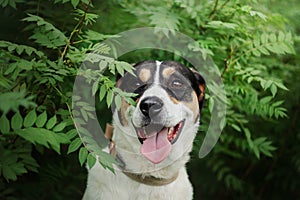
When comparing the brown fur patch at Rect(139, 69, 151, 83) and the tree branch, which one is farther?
the tree branch

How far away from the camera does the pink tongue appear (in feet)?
9.39

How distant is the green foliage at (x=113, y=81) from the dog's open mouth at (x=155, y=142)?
280 mm

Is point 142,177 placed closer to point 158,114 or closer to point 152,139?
Answer: point 152,139

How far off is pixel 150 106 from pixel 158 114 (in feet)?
0.26

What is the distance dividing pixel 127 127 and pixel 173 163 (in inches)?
15.7

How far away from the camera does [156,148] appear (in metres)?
2.86

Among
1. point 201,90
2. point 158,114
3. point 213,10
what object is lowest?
point 158,114

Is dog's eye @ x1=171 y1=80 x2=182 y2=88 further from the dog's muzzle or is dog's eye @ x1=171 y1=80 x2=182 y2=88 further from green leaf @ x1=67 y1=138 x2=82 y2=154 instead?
green leaf @ x1=67 y1=138 x2=82 y2=154

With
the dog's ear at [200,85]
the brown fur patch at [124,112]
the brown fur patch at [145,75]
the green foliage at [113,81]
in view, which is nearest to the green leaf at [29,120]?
the green foliage at [113,81]

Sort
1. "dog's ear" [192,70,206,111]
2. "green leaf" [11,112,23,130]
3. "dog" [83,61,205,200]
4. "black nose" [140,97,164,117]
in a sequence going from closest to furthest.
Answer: "green leaf" [11,112,23,130] → "black nose" [140,97,164,117] → "dog" [83,61,205,200] → "dog's ear" [192,70,206,111]

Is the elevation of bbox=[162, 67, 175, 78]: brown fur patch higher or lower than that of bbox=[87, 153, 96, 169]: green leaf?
higher

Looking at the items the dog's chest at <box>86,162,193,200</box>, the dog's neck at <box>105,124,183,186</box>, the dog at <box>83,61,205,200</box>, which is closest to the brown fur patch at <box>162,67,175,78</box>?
the dog at <box>83,61,205,200</box>

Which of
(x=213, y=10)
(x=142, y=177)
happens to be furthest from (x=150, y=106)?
(x=213, y=10)

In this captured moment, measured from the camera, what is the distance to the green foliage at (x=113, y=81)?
245 centimetres
